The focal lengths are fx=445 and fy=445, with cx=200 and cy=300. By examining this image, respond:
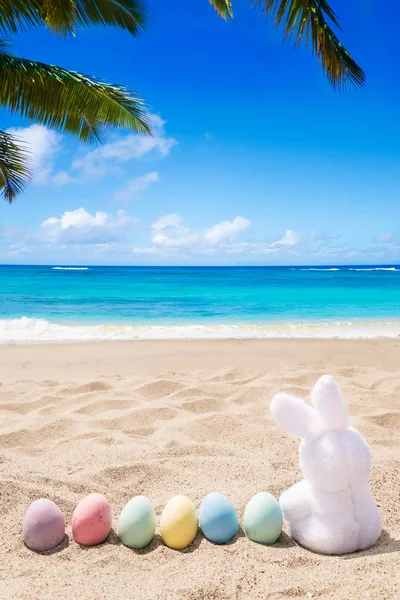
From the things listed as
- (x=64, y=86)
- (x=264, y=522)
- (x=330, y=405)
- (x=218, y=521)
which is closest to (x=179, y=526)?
(x=218, y=521)

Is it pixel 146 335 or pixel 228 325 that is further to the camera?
pixel 228 325

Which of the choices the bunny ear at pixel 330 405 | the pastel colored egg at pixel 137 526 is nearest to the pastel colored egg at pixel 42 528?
the pastel colored egg at pixel 137 526

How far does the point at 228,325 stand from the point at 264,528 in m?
9.51

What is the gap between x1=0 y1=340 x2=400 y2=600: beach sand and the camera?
1.66m

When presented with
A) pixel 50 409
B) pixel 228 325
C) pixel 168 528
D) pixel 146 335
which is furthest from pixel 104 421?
pixel 228 325

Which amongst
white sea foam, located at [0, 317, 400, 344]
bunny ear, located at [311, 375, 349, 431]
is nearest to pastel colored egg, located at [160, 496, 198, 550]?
bunny ear, located at [311, 375, 349, 431]

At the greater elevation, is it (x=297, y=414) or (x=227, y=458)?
(x=297, y=414)

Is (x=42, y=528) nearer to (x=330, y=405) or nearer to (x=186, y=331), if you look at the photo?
(x=330, y=405)

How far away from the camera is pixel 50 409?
379cm

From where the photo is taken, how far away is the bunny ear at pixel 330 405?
192cm

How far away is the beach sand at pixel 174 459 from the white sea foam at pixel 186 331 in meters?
2.41

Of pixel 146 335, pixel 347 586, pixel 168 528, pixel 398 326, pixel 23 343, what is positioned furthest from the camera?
pixel 398 326

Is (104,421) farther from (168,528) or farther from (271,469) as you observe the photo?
(168,528)

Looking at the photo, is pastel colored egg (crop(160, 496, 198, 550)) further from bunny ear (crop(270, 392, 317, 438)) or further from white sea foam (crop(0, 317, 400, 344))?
white sea foam (crop(0, 317, 400, 344))
